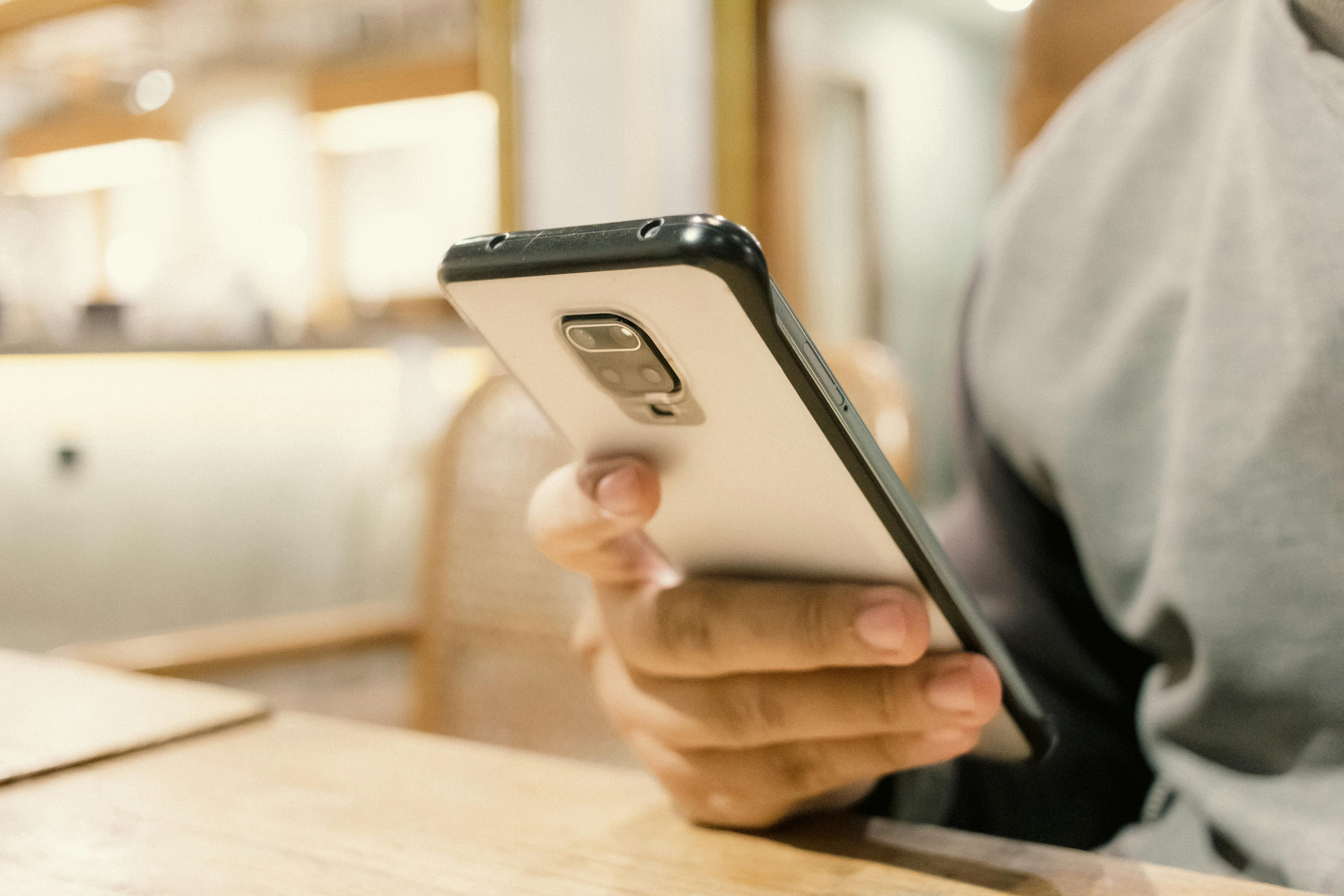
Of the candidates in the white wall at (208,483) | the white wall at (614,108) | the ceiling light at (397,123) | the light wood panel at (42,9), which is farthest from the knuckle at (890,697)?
the light wood panel at (42,9)

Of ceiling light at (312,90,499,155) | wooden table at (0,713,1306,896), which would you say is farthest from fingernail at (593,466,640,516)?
ceiling light at (312,90,499,155)

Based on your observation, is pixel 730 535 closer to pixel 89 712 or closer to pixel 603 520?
pixel 603 520

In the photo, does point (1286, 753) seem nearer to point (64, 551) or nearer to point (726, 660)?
point (726, 660)

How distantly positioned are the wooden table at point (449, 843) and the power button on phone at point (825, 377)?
14 cm

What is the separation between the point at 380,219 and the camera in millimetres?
2455

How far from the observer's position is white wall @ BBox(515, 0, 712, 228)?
1.70 meters

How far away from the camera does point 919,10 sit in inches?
80.7

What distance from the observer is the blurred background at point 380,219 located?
5.75ft

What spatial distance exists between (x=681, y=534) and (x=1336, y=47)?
29 cm

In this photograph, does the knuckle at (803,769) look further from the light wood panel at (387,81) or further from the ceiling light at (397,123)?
the ceiling light at (397,123)

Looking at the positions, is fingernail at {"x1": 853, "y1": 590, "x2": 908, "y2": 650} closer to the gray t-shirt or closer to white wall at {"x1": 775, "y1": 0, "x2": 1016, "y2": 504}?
the gray t-shirt

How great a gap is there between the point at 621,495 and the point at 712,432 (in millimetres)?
36

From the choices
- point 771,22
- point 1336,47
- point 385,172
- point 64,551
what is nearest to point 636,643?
point 1336,47

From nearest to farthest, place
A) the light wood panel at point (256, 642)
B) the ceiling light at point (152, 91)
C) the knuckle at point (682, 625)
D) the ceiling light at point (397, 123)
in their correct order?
the knuckle at point (682, 625)
the light wood panel at point (256, 642)
the ceiling light at point (397, 123)
the ceiling light at point (152, 91)
